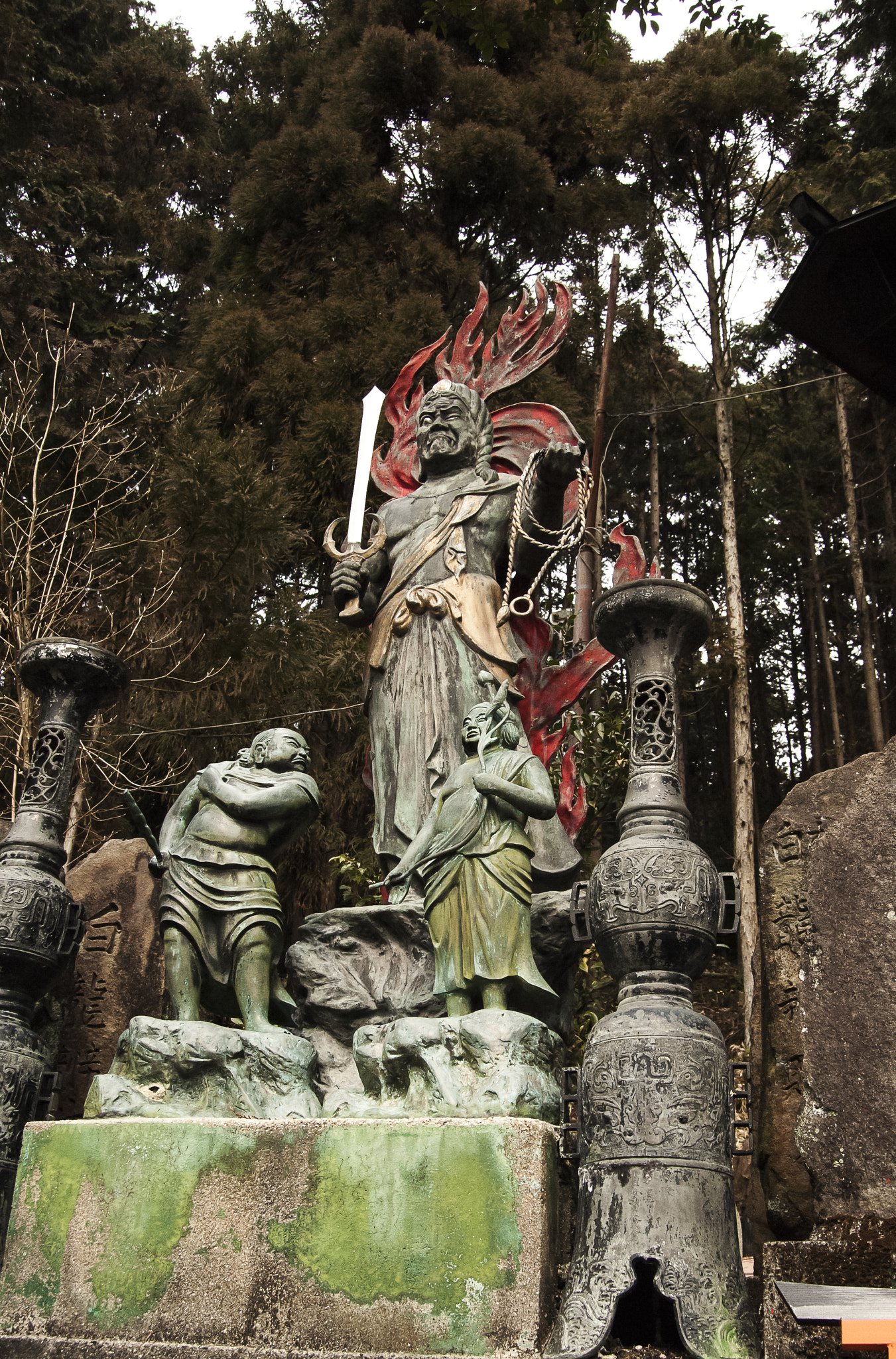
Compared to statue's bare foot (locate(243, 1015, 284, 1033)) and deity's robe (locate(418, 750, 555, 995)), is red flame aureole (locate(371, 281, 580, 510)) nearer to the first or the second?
deity's robe (locate(418, 750, 555, 995))

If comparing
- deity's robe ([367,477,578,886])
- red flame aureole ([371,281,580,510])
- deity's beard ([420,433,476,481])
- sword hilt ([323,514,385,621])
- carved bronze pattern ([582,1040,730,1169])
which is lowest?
carved bronze pattern ([582,1040,730,1169])

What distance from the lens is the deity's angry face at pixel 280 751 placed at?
438 centimetres

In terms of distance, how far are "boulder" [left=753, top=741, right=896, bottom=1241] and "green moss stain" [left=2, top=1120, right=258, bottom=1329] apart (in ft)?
5.32

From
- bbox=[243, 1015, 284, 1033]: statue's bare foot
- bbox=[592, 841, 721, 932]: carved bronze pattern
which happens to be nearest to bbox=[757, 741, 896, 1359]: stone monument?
bbox=[592, 841, 721, 932]: carved bronze pattern

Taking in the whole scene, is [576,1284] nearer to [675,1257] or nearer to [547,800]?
[675,1257]

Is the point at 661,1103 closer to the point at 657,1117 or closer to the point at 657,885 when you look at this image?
the point at 657,1117

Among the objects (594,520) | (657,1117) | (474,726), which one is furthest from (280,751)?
(594,520)

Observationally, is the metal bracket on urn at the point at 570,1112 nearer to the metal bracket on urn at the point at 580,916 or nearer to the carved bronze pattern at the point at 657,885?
the metal bracket on urn at the point at 580,916

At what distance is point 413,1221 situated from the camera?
10.4ft

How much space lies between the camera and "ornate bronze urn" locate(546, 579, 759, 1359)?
9.68ft

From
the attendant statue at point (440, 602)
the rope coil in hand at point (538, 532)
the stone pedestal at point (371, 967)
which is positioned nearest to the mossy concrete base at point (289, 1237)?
the stone pedestal at point (371, 967)

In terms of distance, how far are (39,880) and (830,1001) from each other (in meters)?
2.60

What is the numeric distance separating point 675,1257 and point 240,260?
11.6 m

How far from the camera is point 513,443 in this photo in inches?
229
